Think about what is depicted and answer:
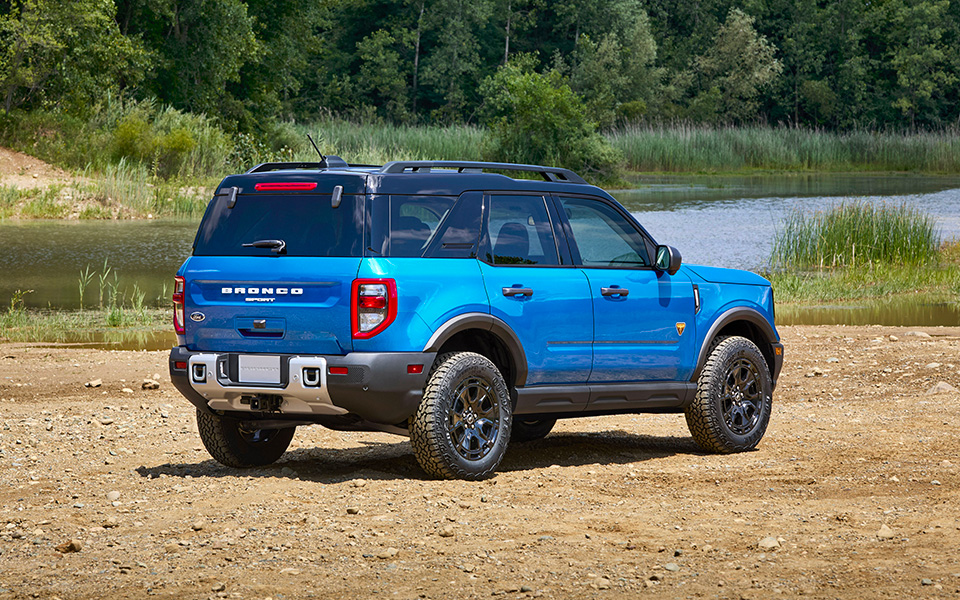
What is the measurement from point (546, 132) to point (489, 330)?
46980 millimetres

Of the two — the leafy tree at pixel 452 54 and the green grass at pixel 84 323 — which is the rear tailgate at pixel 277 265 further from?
the leafy tree at pixel 452 54

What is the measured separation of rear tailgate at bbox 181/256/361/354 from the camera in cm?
728

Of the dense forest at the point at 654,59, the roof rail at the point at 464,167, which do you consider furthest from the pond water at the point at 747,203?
the roof rail at the point at 464,167

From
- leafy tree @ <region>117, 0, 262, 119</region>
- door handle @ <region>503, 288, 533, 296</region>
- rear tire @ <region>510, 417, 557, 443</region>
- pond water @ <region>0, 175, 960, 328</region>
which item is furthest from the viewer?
leafy tree @ <region>117, 0, 262, 119</region>

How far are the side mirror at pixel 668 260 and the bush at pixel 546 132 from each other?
44.7 meters

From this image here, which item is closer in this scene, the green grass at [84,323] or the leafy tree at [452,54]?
the green grass at [84,323]

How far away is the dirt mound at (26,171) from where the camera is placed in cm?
3791

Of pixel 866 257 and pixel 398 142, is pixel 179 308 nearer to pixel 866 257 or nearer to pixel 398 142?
pixel 866 257

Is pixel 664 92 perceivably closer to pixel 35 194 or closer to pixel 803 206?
pixel 803 206

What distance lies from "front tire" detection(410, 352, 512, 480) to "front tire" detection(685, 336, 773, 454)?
175cm

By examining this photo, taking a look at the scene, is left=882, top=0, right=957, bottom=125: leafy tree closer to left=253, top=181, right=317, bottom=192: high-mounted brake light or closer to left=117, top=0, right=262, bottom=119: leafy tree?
left=117, top=0, right=262, bottom=119: leafy tree

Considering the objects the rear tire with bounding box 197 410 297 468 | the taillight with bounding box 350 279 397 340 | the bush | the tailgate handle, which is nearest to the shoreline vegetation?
the bush

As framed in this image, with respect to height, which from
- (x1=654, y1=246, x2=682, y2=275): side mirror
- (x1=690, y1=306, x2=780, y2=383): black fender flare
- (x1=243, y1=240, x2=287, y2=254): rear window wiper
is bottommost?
(x1=690, y1=306, x2=780, y2=383): black fender flare

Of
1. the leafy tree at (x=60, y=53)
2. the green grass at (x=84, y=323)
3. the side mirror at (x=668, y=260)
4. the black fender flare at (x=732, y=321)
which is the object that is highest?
the leafy tree at (x=60, y=53)
